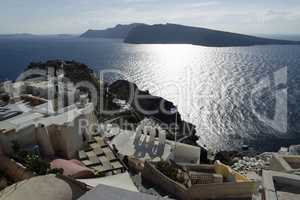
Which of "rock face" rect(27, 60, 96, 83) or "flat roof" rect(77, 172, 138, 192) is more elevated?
"rock face" rect(27, 60, 96, 83)

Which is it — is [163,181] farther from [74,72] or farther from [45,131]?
[74,72]

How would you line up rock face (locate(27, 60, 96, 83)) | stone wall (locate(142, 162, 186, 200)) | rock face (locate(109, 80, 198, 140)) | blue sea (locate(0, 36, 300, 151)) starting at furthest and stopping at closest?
1. blue sea (locate(0, 36, 300, 151))
2. rock face (locate(109, 80, 198, 140))
3. rock face (locate(27, 60, 96, 83))
4. stone wall (locate(142, 162, 186, 200))

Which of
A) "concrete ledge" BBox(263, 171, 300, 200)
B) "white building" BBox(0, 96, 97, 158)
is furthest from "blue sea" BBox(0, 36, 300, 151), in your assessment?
"concrete ledge" BBox(263, 171, 300, 200)

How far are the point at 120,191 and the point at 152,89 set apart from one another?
280 ft

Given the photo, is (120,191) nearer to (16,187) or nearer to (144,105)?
(16,187)

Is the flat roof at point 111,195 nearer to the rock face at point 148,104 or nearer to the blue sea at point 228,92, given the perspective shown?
the rock face at point 148,104

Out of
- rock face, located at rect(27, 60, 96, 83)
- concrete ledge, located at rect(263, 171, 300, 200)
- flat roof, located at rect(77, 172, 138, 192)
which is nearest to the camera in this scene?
concrete ledge, located at rect(263, 171, 300, 200)

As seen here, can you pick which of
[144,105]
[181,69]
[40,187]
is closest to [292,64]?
[181,69]

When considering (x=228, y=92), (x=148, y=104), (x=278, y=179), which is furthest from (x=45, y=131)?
(x=228, y=92)

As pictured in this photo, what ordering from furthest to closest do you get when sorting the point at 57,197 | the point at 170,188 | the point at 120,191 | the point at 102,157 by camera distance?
the point at 102,157
the point at 170,188
the point at 57,197
the point at 120,191

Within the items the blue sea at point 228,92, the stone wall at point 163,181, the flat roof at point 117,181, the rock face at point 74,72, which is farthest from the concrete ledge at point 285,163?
the blue sea at point 228,92

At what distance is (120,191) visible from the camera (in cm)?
931

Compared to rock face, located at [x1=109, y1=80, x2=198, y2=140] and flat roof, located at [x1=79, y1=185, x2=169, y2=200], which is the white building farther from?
rock face, located at [x1=109, y1=80, x2=198, y2=140]

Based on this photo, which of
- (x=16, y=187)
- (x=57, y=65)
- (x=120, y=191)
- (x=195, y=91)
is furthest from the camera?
(x=195, y=91)
